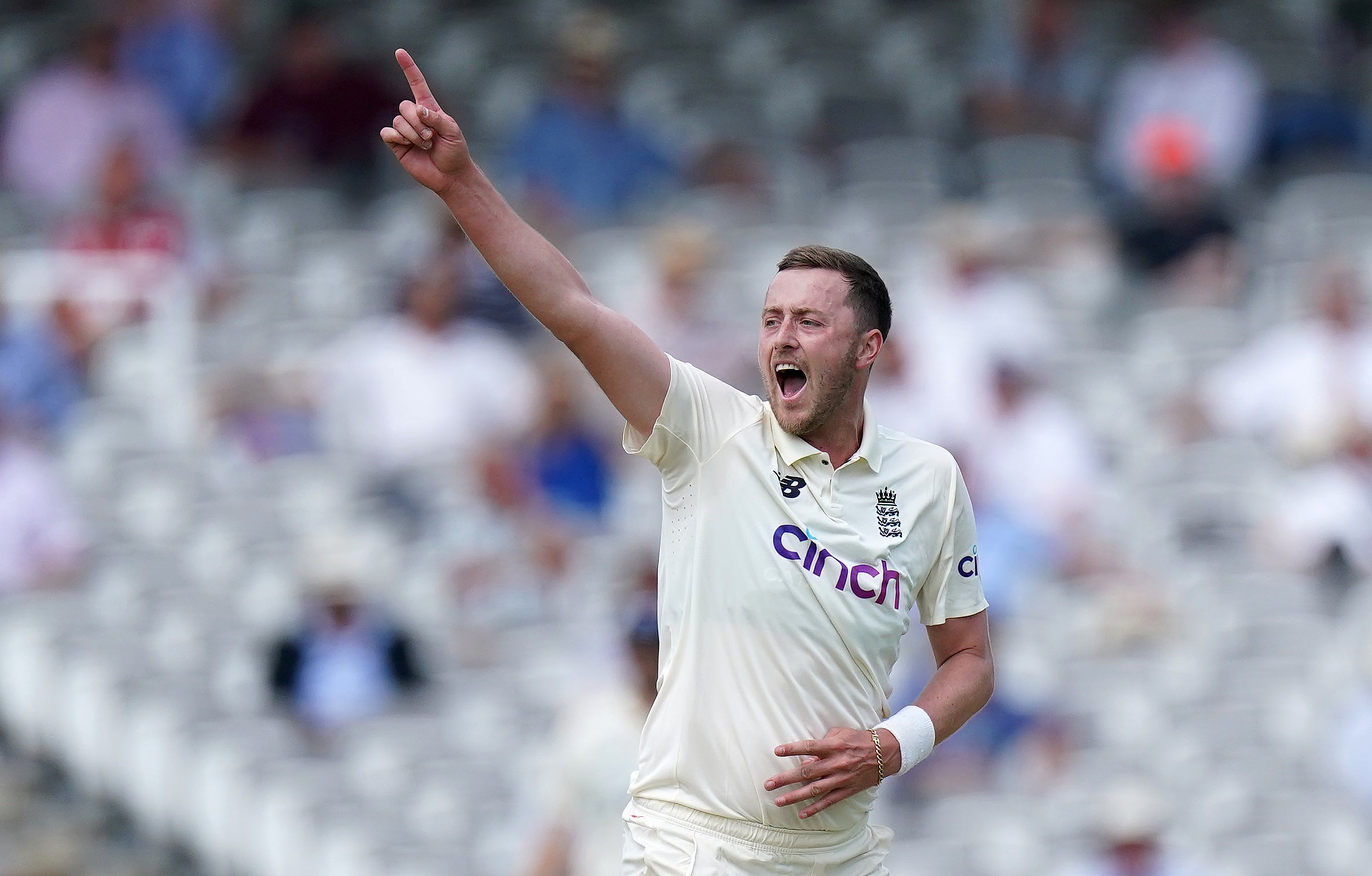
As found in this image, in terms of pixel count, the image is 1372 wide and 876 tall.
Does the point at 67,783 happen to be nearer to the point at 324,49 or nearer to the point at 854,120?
the point at 324,49

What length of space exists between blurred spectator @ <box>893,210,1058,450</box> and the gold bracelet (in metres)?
5.35

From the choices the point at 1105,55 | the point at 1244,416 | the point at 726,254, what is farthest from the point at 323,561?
the point at 1105,55

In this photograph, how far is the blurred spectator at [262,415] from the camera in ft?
31.9

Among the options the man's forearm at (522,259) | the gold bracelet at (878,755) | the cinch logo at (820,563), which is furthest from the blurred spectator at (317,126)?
the gold bracelet at (878,755)

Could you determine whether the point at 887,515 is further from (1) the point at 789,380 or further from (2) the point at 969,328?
(2) the point at 969,328

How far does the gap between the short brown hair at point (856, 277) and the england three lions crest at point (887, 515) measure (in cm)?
31

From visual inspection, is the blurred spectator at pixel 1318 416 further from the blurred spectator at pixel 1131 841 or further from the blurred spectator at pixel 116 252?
the blurred spectator at pixel 116 252

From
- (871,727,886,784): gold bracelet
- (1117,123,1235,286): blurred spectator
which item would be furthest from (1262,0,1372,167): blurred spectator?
(871,727,886,784): gold bracelet

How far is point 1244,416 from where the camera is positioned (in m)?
10.0

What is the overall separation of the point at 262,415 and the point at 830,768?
6233 millimetres

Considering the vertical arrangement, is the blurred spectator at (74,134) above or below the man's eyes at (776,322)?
above

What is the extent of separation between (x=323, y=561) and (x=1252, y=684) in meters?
3.94

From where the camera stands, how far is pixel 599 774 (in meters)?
6.50

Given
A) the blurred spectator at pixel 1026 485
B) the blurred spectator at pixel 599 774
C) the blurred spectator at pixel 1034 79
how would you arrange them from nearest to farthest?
the blurred spectator at pixel 599 774 → the blurred spectator at pixel 1026 485 → the blurred spectator at pixel 1034 79
